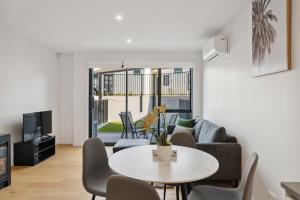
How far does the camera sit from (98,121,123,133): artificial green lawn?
24.2ft

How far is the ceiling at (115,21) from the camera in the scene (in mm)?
3137

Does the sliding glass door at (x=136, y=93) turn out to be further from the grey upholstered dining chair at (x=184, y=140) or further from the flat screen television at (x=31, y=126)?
the grey upholstered dining chair at (x=184, y=140)

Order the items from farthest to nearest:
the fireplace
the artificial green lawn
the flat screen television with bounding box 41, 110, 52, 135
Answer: the artificial green lawn < the flat screen television with bounding box 41, 110, 52, 135 < the fireplace

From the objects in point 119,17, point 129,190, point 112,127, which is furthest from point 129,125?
point 129,190

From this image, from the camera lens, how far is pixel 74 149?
6.01 meters

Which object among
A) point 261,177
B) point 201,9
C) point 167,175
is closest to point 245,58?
point 201,9

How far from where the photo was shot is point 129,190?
1335 mm

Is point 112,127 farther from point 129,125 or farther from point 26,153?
point 26,153

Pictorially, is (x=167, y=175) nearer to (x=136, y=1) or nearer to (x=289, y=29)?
(x=289, y=29)

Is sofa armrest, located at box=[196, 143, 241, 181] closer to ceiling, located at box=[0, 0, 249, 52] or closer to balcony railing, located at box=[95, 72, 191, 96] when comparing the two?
ceiling, located at box=[0, 0, 249, 52]

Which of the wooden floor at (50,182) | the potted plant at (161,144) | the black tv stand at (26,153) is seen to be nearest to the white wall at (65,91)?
the wooden floor at (50,182)

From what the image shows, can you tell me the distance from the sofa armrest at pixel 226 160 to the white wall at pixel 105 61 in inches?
120

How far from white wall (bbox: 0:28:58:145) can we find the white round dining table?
303 centimetres

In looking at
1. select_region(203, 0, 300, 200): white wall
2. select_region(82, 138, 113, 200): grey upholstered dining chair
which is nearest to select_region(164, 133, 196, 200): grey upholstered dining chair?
select_region(203, 0, 300, 200): white wall
